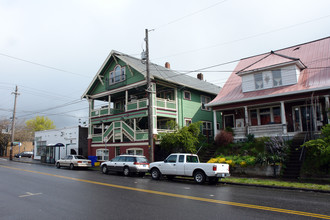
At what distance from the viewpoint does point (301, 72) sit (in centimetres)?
2170

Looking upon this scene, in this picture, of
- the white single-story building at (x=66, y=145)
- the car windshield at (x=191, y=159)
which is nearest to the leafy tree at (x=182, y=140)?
the car windshield at (x=191, y=159)

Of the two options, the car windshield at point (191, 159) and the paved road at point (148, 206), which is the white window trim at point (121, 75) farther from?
the paved road at point (148, 206)

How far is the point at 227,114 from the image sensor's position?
2581 centimetres

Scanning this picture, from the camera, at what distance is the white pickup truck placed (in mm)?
13852

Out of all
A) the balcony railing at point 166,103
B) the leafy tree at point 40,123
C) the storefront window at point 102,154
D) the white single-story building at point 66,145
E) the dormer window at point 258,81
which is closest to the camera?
the dormer window at point 258,81

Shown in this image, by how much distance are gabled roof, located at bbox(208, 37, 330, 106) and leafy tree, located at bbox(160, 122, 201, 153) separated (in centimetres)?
384

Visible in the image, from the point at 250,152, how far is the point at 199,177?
6.18m

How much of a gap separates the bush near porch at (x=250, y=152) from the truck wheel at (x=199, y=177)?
13.4 ft

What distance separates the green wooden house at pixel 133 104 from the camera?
992 inches

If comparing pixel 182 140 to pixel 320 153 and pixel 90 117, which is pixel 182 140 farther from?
pixel 90 117

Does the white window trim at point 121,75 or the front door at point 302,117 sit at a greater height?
the white window trim at point 121,75

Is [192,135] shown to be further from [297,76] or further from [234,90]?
[297,76]

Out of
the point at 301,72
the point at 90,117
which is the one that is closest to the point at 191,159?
the point at 301,72

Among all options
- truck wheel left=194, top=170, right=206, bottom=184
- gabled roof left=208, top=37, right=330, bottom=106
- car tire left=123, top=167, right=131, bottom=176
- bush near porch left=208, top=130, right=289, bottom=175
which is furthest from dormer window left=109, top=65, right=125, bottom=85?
truck wheel left=194, top=170, right=206, bottom=184
